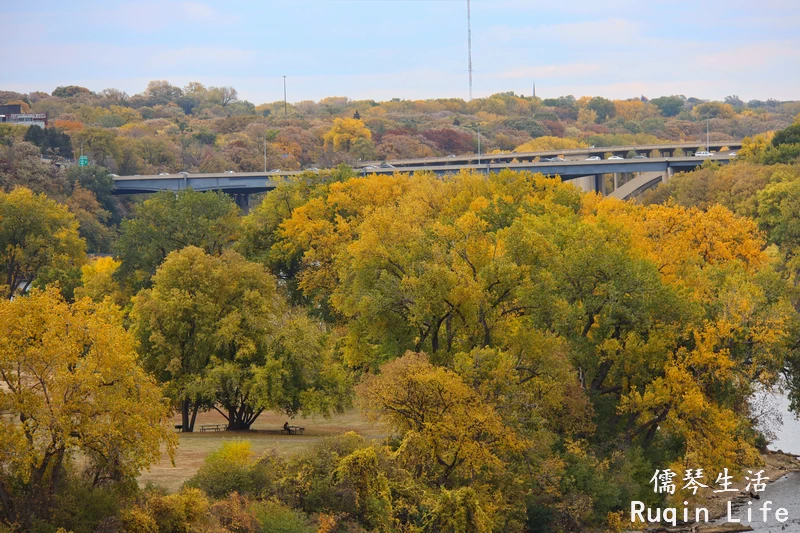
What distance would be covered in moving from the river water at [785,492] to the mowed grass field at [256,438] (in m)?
14.9

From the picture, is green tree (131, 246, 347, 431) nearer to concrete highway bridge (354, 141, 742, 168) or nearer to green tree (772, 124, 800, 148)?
green tree (772, 124, 800, 148)

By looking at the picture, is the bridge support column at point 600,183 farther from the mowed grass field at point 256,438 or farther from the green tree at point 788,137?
the mowed grass field at point 256,438

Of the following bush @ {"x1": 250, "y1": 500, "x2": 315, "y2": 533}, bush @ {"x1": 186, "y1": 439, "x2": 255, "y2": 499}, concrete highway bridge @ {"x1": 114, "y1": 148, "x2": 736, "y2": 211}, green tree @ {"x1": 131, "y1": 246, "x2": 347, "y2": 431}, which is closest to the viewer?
bush @ {"x1": 250, "y1": 500, "x2": 315, "y2": 533}

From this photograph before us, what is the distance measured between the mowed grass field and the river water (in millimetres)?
14943

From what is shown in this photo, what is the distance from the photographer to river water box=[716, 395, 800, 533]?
153 feet

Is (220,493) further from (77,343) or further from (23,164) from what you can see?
(23,164)

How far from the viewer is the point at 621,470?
47812 mm

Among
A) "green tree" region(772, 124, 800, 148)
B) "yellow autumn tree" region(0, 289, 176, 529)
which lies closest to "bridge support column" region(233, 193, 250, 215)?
"green tree" region(772, 124, 800, 148)

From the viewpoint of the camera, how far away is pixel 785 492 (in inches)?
2047

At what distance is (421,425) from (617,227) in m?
18.7

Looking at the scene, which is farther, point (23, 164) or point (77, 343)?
point (23, 164)

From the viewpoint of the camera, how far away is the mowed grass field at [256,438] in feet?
136

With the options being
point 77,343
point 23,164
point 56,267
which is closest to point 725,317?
point 77,343

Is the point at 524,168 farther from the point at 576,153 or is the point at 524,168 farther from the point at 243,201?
the point at 576,153
